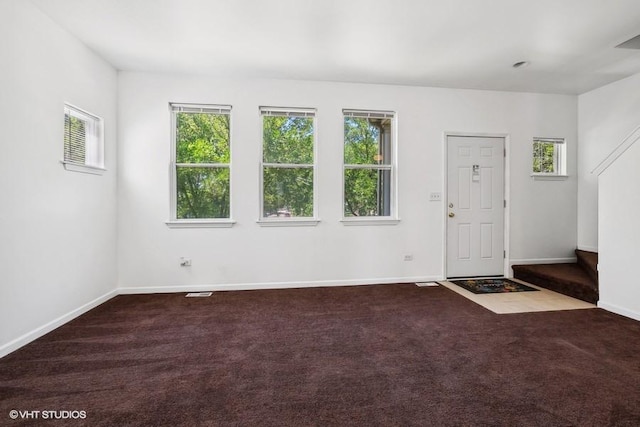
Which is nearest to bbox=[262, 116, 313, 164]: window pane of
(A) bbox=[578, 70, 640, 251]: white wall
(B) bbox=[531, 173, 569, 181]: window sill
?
(B) bbox=[531, 173, 569, 181]: window sill

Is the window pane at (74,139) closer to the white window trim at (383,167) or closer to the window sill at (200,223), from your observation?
the window sill at (200,223)

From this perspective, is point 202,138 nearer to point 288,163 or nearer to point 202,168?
point 202,168

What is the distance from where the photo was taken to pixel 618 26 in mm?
2879

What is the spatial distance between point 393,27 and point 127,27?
247cm

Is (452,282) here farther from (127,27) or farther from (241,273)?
(127,27)

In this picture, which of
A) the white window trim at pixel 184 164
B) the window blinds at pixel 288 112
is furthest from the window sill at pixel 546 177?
the white window trim at pixel 184 164

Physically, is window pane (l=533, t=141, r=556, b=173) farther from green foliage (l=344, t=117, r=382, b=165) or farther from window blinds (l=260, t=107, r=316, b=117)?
window blinds (l=260, t=107, r=316, b=117)

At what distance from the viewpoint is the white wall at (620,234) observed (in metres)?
3.09

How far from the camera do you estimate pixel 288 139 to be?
421 cm

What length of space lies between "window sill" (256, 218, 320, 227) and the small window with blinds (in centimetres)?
192

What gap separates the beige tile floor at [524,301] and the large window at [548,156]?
187 centimetres

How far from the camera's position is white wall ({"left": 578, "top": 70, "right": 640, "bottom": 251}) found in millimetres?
4086

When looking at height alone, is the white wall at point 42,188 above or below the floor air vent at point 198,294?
above

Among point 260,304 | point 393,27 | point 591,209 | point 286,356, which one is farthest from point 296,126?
point 591,209
